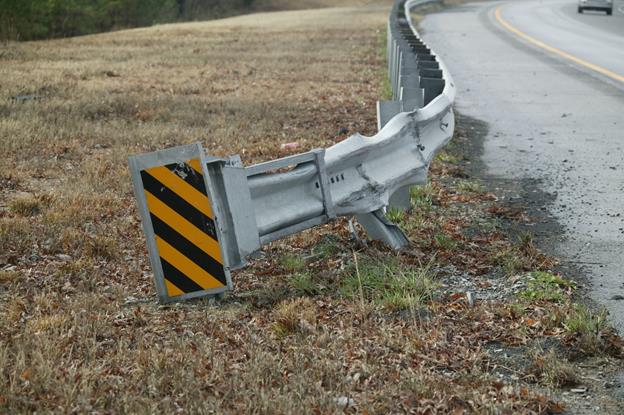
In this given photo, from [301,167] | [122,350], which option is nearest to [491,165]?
[301,167]

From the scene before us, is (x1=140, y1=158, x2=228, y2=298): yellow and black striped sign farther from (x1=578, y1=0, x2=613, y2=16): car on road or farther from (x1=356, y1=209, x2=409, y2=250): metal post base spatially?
(x1=578, y1=0, x2=613, y2=16): car on road

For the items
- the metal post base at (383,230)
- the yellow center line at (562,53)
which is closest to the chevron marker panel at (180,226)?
the metal post base at (383,230)

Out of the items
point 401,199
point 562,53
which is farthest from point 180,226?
point 562,53

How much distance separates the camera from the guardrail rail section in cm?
563

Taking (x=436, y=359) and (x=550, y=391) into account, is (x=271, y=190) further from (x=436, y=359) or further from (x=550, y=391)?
(x=550, y=391)

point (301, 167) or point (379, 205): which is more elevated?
point (301, 167)

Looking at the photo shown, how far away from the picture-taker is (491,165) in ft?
34.1

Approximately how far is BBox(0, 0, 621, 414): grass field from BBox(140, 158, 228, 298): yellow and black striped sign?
0.51 ft

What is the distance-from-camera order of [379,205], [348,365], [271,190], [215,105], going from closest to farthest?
[348,365] < [271,190] < [379,205] < [215,105]

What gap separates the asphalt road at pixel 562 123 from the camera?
730cm

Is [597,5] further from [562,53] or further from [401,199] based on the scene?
[401,199]

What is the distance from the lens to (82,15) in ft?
146

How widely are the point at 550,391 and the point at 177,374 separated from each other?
1582mm

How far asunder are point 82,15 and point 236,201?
40661mm
